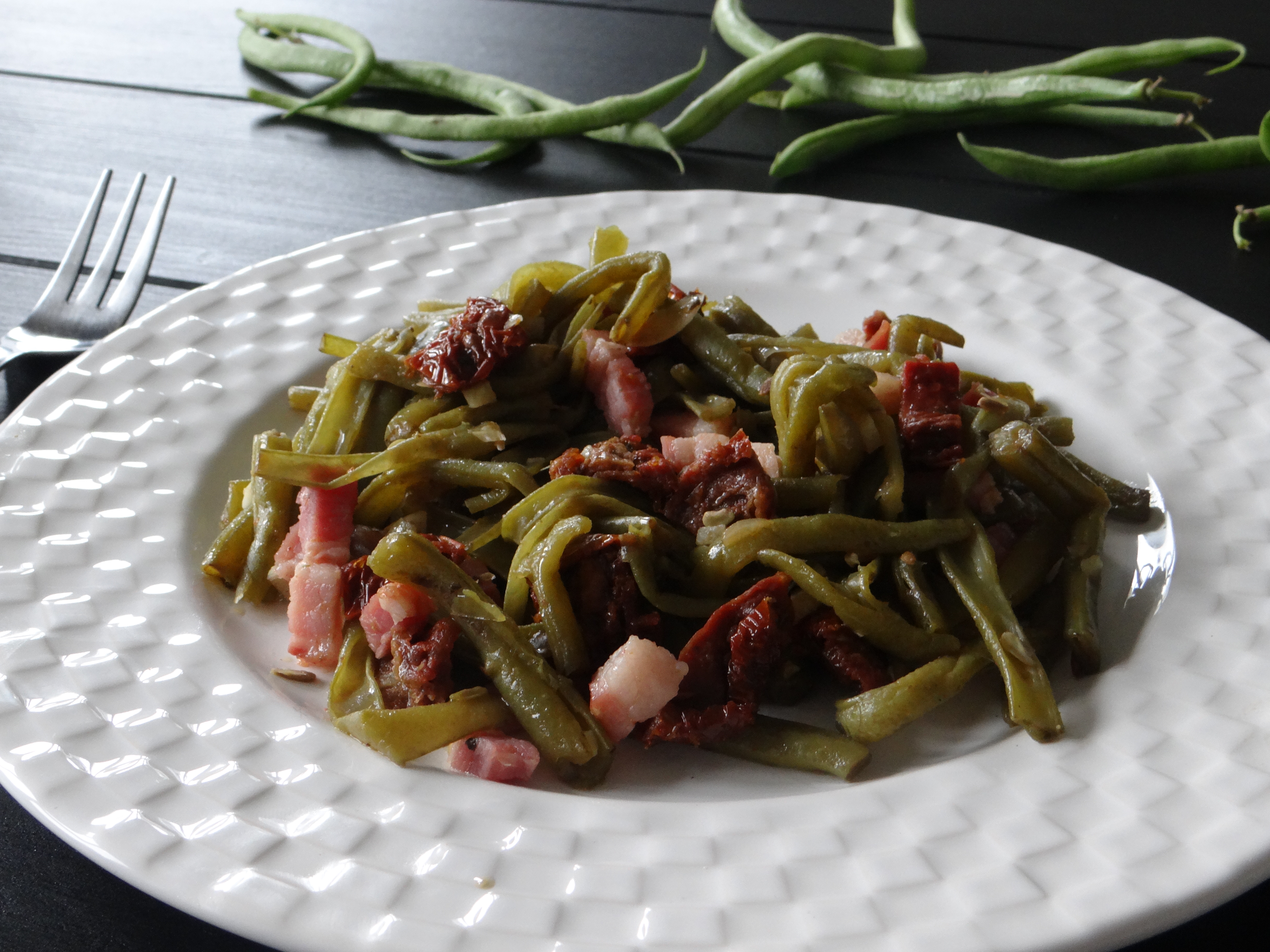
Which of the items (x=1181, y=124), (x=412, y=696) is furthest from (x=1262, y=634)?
(x=1181, y=124)

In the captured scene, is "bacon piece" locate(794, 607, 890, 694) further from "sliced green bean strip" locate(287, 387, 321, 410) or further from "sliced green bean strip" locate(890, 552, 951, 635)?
"sliced green bean strip" locate(287, 387, 321, 410)

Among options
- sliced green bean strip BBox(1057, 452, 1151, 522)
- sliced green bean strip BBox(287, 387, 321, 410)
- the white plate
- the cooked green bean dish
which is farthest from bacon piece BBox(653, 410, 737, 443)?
sliced green bean strip BBox(287, 387, 321, 410)

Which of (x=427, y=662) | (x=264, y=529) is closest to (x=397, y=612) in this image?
(x=427, y=662)

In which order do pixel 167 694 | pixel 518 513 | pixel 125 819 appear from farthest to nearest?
1. pixel 518 513
2. pixel 167 694
3. pixel 125 819

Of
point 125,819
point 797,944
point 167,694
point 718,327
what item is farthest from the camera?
point 718,327

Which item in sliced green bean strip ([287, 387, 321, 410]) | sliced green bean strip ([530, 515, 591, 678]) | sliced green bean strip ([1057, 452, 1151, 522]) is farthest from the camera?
sliced green bean strip ([287, 387, 321, 410])

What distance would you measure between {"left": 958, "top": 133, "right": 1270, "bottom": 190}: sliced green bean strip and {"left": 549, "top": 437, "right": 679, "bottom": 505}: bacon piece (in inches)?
103

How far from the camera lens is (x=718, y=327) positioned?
3350 millimetres

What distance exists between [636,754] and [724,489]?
0.67 meters

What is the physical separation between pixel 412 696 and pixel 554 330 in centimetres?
128

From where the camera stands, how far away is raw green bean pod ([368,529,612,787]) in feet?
8.09

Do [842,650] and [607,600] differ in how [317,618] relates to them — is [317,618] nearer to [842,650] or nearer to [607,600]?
[607,600]

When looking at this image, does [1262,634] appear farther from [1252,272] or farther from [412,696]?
[1252,272]

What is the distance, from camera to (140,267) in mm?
4164
